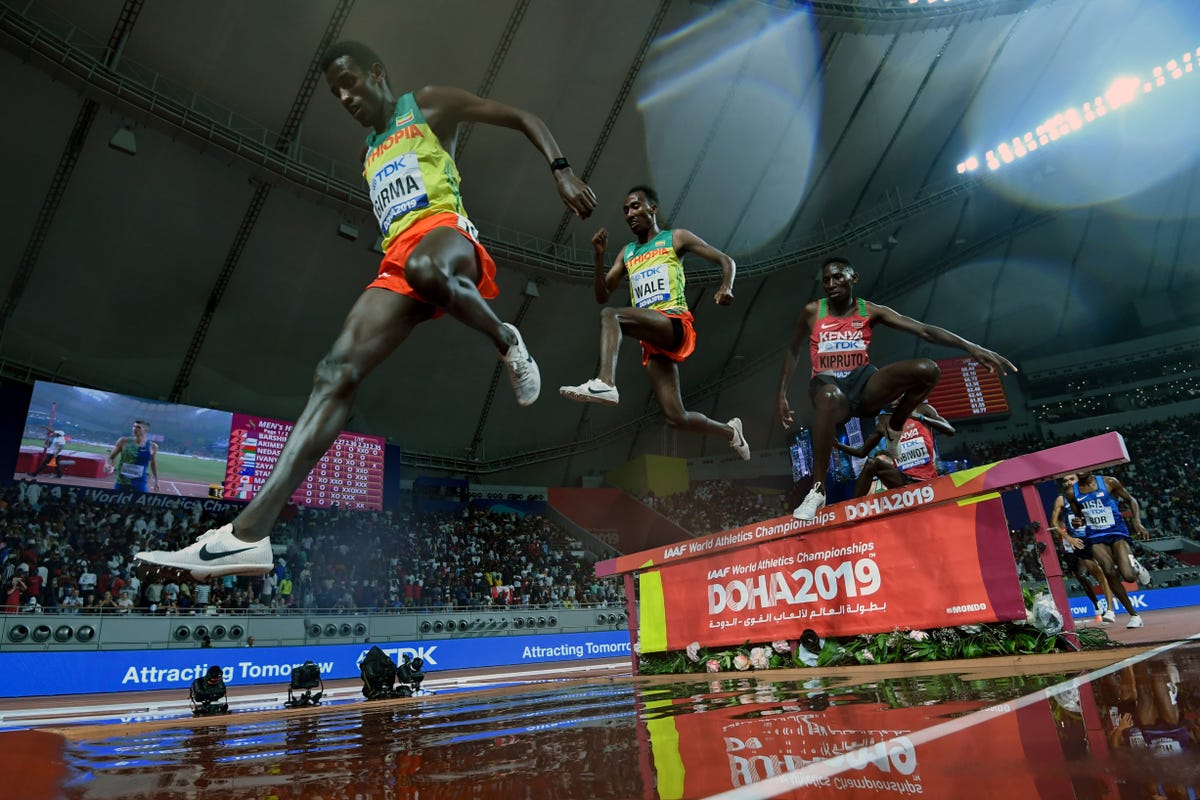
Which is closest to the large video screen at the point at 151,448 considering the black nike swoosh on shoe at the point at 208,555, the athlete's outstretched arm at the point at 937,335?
the athlete's outstretched arm at the point at 937,335

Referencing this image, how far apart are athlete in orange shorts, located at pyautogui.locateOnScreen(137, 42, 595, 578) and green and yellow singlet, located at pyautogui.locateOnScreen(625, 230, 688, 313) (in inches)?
66.2

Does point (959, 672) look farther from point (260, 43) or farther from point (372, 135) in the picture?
point (260, 43)

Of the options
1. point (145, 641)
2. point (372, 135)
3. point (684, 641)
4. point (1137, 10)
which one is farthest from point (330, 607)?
point (1137, 10)

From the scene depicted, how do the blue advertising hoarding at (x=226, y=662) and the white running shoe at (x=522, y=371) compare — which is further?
the blue advertising hoarding at (x=226, y=662)

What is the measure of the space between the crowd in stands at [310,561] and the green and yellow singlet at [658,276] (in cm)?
877

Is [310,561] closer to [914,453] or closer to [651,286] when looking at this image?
[914,453]

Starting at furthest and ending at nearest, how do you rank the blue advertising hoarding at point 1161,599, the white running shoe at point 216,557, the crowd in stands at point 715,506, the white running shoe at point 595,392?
the crowd in stands at point 715,506 → the blue advertising hoarding at point 1161,599 → the white running shoe at point 595,392 → the white running shoe at point 216,557

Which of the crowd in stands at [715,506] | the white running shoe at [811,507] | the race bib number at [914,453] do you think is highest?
the crowd in stands at [715,506]

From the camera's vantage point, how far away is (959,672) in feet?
9.27

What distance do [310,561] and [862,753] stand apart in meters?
16.0

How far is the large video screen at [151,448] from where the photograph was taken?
42.4 feet

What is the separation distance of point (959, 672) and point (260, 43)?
1557cm

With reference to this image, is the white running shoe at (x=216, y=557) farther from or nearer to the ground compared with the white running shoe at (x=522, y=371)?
nearer to the ground

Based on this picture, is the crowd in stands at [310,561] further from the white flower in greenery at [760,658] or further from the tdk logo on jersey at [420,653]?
the white flower in greenery at [760,658]
